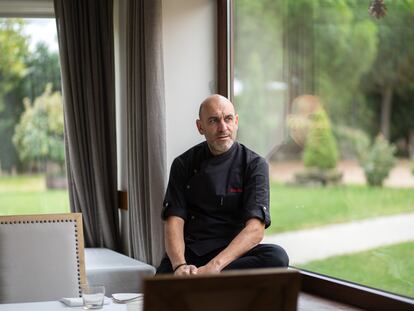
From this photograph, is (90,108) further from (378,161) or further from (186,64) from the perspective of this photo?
(378,161)

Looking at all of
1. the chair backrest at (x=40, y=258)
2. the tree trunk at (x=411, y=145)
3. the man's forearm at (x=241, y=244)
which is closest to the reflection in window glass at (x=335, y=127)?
the tree trunk at (x=411, y=145)

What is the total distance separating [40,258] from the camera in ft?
10.5

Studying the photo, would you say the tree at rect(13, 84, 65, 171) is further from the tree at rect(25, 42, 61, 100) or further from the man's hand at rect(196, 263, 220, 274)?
the man's hand at rect(196, 263, 220, 274)

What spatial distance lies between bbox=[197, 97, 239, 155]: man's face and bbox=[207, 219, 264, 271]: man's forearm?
40cm

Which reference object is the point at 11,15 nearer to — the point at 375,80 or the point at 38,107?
the point at 38,107

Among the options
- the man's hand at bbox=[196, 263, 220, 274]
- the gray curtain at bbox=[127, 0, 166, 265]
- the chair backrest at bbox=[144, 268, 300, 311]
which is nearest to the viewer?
the chair backrest at bbox=[144, 268, 300, 311]

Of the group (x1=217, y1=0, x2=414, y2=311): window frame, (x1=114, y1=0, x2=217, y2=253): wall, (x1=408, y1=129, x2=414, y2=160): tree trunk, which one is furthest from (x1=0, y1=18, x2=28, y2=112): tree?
(x1=408, y1=129, x2=414, y2=160): tree trunk

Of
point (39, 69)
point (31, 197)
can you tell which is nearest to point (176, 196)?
point (31, 197)

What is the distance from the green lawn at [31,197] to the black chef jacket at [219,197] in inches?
83.1

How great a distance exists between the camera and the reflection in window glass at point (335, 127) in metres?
3.75

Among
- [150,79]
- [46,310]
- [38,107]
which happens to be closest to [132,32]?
[150,79]

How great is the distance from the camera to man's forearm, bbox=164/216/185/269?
143 inches

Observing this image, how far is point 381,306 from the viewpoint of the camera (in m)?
3.78

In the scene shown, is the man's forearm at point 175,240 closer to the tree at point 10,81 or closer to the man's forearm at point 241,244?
the man's forearm at point 241,244
